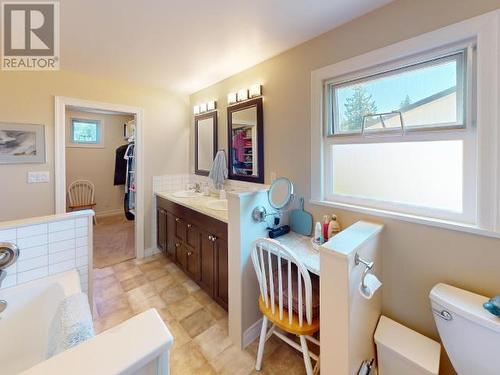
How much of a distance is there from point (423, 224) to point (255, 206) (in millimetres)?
1039

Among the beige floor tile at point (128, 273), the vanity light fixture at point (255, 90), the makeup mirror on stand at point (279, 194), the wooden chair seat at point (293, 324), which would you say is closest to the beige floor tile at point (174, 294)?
the beige floor tile at point (128, 273)

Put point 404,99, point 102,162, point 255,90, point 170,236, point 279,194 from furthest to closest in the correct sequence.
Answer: point 102,162 → point 170,236 → point 255,90 → point 279,194 → point 404,99

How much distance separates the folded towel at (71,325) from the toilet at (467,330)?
5.40 ft

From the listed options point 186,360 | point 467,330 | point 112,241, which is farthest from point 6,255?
point 112,241

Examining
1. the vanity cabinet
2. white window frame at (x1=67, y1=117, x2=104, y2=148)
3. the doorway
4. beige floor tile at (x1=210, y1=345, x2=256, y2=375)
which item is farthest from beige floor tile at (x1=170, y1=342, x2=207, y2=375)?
white window frame at (x1=67, y1=117, x2=104, y2=148)

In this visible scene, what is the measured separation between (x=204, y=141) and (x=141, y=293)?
197 centimetres

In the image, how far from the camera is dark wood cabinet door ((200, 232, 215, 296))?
2096mm

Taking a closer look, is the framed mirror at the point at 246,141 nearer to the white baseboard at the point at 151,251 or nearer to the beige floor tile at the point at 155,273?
the beige floor tile at the point at 155,273

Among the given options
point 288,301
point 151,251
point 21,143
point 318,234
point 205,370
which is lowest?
point 205,370

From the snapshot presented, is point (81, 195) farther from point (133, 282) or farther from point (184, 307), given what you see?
point (184, 307)

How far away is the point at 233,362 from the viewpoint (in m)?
1.56

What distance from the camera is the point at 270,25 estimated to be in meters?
1.66

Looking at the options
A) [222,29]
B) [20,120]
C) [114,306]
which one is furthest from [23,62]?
[114,306]

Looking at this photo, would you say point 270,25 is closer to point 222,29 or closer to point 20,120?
point 222,29
